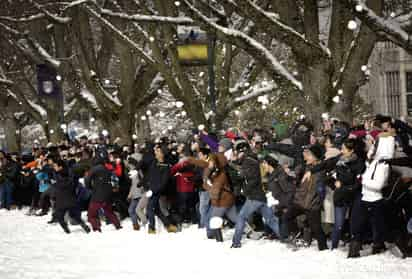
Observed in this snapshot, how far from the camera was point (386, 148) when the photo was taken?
10375mm

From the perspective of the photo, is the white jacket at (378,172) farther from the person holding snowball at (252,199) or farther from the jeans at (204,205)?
the jeans at (204,205)

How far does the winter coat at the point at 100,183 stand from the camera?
15.8 m

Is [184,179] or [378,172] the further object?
[184,179]

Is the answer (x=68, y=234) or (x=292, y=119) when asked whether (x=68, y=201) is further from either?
(x=292, y=119)

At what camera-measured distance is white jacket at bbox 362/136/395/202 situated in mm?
10281

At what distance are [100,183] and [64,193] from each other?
0.79 m

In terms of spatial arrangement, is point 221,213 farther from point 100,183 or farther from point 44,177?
point 44,177

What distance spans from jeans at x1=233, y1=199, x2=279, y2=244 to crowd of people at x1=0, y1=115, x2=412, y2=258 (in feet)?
0.05

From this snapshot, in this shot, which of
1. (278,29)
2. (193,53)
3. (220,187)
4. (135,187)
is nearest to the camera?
(220,187)

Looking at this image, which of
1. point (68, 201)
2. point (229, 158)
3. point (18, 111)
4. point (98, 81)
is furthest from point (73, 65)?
point (18, 111)

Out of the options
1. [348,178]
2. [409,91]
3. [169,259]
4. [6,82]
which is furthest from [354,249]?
[409,91]

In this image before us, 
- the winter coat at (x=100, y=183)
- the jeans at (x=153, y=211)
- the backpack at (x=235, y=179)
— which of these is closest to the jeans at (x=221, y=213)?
the backpack at (x=235, y=179)

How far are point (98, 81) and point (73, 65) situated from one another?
7.55ft

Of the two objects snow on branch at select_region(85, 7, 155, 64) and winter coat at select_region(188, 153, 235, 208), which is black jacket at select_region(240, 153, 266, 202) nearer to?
winter coat at select_region(188, 153, 235, 208)
